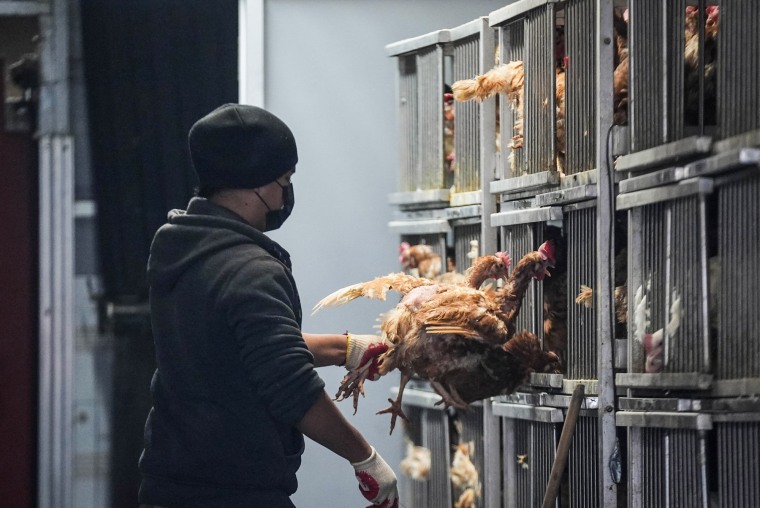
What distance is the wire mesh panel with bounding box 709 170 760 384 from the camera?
2684mm

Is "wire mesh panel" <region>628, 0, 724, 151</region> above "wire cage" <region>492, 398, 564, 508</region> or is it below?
above

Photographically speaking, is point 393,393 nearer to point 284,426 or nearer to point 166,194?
point 166,194

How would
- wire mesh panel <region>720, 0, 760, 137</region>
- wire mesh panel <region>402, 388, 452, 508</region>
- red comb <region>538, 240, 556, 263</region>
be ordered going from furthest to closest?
1. wire mesh panel <region>402, 388, 452, 508</region>
2. red comb <region>538, 240, 556, 263</region>
3. wire mesh panel <region>720, 0, 760, 137</region>

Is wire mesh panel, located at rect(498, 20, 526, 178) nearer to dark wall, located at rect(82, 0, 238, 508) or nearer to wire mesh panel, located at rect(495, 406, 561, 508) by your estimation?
wire mesh panel, located at rect(495, 406, 561, 508)

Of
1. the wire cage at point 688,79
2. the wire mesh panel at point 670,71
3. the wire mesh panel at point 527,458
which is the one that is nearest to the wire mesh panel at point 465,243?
the wire mesh panel at point 527,458

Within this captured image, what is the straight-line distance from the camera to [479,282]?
372 cm

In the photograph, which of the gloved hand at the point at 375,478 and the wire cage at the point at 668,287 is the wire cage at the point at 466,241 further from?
the gloved hand at the point at 375,478

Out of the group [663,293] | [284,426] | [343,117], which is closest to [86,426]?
[343,117]

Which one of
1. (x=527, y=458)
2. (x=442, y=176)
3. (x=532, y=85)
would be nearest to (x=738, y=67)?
(x=532, y=85)

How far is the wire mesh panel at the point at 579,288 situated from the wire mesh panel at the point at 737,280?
24.8 inches

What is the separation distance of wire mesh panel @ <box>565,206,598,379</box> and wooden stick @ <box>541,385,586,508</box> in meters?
0.08

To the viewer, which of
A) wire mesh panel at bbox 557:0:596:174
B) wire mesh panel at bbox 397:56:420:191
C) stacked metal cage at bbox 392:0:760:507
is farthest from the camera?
wire mesh panel at bbox 397:56:420:191

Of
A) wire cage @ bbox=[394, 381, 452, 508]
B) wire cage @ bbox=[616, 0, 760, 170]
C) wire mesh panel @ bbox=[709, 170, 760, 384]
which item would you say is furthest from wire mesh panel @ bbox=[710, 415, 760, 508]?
wire cage @ bbox=[394, 381, 452, 508]

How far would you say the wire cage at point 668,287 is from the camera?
2.93 m
